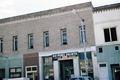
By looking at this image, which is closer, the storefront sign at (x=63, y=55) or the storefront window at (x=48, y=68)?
the storefront sign at (x=63, y=55)

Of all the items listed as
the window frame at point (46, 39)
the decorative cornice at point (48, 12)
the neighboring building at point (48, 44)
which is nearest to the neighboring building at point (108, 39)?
the neighboring building at point (48, 44)

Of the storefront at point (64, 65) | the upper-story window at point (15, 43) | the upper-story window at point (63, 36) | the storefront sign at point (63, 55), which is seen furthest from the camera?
the upper-story window at point (15, 43)

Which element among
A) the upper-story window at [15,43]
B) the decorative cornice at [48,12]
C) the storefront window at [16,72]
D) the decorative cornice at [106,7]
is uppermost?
the decorative cornice at [48,12]

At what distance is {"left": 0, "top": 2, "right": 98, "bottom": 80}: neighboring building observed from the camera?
105ft

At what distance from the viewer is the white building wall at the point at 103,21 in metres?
30.8

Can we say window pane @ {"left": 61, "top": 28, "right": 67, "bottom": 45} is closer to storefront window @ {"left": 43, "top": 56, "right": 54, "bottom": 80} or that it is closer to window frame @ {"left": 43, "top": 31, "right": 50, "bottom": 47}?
window frame @ {"left": 43, "top": 31, "right": 50, "bottom": 47}

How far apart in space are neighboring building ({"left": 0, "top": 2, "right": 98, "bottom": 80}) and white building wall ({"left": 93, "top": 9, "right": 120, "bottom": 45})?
0.64 metres

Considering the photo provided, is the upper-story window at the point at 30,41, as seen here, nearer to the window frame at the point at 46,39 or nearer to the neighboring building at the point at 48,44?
the neighboring building at the point at 48,44

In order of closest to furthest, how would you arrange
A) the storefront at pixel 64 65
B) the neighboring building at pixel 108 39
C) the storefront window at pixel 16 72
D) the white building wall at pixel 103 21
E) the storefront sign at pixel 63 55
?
the neighboring building at pixel 108 39, the white building wall at pixel 103 21, the storefront at pixel 64 65, the storefront sign at pixel 63 55, the storefront window at pixel 16 72

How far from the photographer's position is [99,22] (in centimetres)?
3155

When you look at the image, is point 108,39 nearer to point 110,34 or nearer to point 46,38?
point 110,34

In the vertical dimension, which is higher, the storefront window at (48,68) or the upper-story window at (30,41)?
the upper-story window at (30,41)

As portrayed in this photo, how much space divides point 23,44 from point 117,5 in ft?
46.1

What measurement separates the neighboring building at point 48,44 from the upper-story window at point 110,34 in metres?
1.68
